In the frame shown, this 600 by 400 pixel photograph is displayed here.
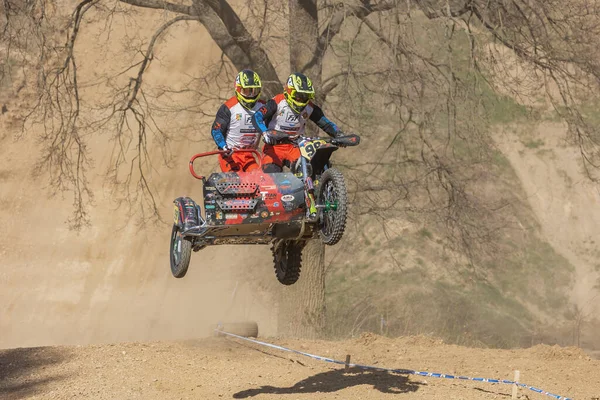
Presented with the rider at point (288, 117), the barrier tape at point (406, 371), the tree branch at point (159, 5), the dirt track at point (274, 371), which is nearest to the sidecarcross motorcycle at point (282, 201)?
the rider at point (288, 117)

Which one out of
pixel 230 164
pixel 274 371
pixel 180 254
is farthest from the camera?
pixel 274 371

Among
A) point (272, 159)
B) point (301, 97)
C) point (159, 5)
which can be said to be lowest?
point (272, 159)

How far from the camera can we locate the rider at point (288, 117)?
1138 centimetres

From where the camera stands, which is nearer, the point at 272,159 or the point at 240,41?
the point at 272,159

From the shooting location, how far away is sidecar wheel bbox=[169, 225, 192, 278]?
12.0 m

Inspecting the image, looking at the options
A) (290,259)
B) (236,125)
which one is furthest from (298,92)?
(290,259)

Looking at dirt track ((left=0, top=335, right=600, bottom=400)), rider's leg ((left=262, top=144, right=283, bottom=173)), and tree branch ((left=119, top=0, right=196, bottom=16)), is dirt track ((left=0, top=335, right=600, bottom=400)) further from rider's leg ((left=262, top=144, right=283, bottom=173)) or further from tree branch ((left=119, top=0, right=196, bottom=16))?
tree branch ((left=119, top=0, right=196, bottom=16))

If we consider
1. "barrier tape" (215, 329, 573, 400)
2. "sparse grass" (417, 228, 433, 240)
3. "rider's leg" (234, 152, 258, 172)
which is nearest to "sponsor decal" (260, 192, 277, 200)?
"rider's leg" (234, 152, 258, 172)

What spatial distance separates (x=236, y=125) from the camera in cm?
1199

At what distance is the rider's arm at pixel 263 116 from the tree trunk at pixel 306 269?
579cm

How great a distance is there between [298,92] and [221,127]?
1149 millimetres

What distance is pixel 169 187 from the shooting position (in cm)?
2753

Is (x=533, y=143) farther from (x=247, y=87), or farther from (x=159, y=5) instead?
(x=247, y=87)

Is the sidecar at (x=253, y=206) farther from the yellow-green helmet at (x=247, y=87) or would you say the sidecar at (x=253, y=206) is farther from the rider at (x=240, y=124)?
the yellow-green helmet at (x=247, y=87)
